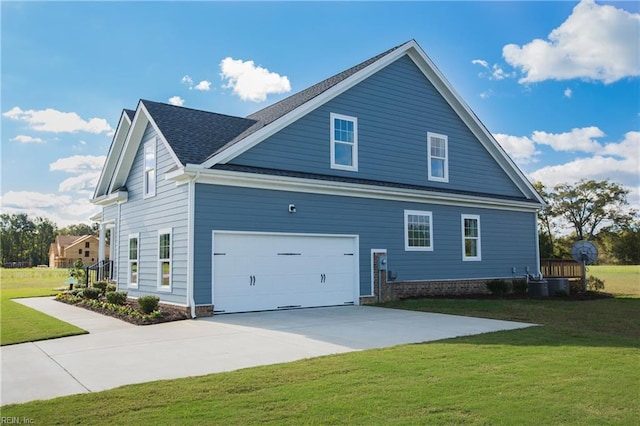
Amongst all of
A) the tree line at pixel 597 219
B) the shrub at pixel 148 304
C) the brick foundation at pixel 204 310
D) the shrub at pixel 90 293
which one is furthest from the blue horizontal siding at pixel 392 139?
the tree line at pixel 597 219

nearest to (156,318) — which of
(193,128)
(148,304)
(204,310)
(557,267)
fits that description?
(148,304)

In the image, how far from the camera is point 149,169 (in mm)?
16078

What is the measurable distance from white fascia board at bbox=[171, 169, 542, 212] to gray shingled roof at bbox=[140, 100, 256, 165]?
1.98 feet

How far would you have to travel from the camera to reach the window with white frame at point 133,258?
651 inches

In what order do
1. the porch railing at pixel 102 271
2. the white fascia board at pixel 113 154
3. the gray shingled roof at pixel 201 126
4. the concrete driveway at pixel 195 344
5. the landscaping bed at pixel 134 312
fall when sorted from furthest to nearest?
the porch railing at pixel 102 271 → the white fascia board at pixel 113 154 → the gray shingled roof at pixel 201 126 → the landscaping bed at pixel 134 312 → the concrete driveway at pixel 195 344

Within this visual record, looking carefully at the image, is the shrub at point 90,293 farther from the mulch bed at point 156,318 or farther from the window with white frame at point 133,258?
the mulch bed at point 156,318

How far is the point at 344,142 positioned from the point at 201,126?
4.57 meters

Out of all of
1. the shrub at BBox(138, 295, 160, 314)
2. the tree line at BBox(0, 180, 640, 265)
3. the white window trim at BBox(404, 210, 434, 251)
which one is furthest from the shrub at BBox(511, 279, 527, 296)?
the tree line at BBox(0, 180, 640, 265)

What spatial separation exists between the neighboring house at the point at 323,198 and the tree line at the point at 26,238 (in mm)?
87529

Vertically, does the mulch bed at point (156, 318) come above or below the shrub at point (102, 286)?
below

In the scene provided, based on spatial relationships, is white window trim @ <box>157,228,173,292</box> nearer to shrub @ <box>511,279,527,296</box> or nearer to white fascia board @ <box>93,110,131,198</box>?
white fascia board @ <box>93,110,131,198</box>

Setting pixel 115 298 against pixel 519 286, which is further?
pixel 519 286

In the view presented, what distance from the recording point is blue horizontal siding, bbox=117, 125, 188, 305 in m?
13.2

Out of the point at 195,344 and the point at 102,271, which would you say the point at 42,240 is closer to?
the point at 102,271
